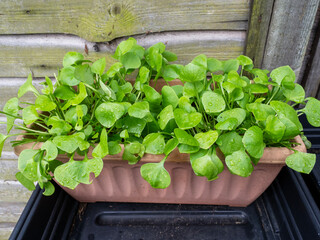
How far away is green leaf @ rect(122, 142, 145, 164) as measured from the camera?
0.46 metres

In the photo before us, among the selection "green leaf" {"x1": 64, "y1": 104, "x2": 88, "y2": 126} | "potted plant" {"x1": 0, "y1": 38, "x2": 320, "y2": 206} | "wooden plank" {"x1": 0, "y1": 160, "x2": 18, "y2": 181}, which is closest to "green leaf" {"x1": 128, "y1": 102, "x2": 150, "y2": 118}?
"potted plant" {"x1": 0, "y1": 38, "x2": 320, "y2": 206}

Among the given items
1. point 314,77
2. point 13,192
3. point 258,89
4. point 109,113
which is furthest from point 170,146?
point 13,192

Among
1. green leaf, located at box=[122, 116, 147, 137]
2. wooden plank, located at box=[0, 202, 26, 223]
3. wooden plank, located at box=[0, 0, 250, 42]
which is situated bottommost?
wooden plank, located at box=[0, 202, 26, 223]

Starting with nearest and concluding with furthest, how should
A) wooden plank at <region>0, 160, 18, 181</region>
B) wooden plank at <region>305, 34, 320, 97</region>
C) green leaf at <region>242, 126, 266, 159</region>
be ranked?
green leaf at <region>242, 126, 266, 159</region> < wooden plank at <region>305, 34, 320, 97</region> < wooden plank at <region>0, 160, 18, 181</region>

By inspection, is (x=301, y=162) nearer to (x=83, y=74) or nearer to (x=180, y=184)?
(x=180, y=184)

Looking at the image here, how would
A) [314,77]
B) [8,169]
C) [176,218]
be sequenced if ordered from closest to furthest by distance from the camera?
[176,218] < [314,77] < [8,169]

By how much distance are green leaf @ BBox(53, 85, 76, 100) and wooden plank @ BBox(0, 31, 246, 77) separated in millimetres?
264

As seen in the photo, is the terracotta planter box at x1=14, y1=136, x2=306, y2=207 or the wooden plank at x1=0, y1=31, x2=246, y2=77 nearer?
the terracotta planter box at x1=14, y1=136, x2=306, y2=207

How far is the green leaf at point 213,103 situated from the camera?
1.54 feet

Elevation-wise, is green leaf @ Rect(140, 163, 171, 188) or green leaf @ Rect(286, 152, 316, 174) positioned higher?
green leaf @ Rect(286, 152, 316, 174)

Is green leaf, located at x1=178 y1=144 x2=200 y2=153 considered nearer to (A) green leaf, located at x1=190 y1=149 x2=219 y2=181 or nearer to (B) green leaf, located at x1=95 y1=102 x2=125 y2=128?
(A) green leaf, located at x1=190 y1=149 x2=219 y2=181

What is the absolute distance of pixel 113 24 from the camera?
0.71 meters

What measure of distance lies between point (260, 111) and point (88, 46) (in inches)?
22.1

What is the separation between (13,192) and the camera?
128 centimetres
